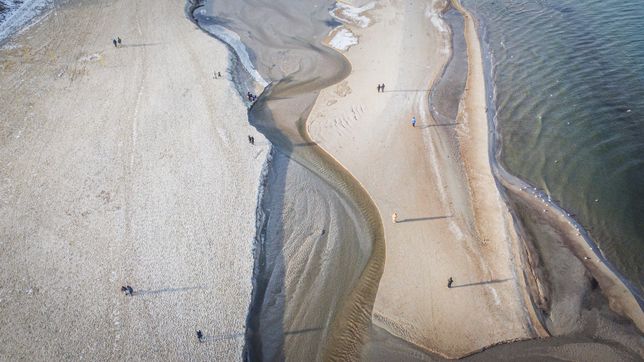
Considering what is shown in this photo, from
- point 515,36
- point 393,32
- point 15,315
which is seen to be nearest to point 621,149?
point 515,36

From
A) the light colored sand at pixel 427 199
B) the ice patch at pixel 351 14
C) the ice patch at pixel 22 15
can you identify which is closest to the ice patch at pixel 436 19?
the light colored sand at pixel 427 199

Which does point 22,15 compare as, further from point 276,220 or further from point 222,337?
point 222,337

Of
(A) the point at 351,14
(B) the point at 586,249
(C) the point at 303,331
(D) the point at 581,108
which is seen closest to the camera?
(C) the point at 303,331

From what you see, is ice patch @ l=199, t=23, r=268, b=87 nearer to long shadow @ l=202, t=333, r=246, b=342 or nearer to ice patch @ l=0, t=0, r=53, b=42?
ice patch @ l=0, t=0, r=53, b=42

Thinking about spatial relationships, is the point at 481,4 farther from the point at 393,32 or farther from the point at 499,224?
the point at 499,224

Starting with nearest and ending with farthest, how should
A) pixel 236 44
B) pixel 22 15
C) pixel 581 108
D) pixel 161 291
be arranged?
pixel 161 291 < pixel 581 108 < pixel 236 44 < pixel 22 15

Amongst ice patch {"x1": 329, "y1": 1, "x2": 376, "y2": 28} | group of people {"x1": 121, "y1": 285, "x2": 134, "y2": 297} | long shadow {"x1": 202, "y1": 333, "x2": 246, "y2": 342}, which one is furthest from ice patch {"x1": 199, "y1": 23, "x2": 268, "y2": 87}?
long shadow {"x1": 202, "y1": 333, "x2": 246, "y2": 342}

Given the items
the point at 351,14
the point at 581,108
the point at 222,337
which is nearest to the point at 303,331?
the point at 222,337
